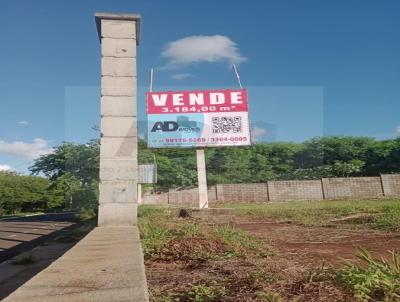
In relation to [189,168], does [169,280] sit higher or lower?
lower

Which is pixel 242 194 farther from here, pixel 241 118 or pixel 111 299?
pixel 111 299

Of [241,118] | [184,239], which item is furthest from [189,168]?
[184,239]

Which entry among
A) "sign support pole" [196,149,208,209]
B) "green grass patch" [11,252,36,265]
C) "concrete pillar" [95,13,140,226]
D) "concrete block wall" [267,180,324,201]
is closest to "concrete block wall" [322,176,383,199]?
"concrete block wall" [267,180,324,201]

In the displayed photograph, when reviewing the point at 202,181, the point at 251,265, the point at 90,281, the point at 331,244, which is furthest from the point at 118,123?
the point at 202,181

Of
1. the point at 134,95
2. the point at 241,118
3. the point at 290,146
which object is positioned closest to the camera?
the point at 134,95

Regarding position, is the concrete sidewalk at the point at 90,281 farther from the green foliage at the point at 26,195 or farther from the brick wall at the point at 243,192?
the green foliage at the point at 26,195

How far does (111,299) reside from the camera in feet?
7.08

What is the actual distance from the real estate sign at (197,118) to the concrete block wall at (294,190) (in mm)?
12556

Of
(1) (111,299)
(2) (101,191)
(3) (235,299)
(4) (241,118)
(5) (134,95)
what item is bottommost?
(3) (235,299)

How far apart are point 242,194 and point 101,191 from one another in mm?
20896

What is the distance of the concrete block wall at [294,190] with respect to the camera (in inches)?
1128

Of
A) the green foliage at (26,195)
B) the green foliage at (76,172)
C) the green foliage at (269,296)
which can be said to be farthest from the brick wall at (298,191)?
the green foliage at (269,296)

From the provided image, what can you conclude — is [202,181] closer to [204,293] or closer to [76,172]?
[204,293]

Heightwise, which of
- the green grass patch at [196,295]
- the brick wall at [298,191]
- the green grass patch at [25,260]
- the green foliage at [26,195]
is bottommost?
the green grass patch at [25,260]
